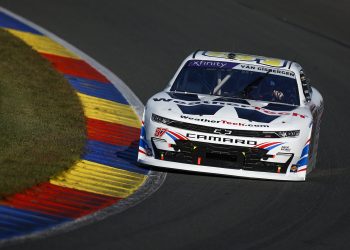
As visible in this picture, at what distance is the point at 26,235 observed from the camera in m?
9.20

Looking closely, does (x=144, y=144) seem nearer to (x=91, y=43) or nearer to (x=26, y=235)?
(x=26, y=235)

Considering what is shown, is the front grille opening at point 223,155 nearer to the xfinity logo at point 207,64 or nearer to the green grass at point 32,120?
the green grass at point 32,120

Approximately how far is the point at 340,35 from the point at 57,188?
12.5 metres

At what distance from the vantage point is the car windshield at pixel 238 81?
42.7ft

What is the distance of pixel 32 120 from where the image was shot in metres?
14.0

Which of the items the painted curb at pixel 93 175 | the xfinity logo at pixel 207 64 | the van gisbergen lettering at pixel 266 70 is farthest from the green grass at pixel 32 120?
the van gisbergen lettering at pixel 266 70

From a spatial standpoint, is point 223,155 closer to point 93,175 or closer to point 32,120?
point 93,175

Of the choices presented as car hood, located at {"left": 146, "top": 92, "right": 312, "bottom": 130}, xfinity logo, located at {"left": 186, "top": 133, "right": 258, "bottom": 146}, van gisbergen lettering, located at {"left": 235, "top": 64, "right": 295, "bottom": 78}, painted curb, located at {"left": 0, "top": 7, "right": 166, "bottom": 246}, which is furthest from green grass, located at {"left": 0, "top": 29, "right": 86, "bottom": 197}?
van gisbergen lettering, located at {"left": 235, "top": 64, "right": 295, "bottom": 78}

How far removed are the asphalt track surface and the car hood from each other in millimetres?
681

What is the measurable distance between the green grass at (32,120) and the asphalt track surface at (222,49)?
4.27 feet

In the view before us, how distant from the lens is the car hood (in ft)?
38.7

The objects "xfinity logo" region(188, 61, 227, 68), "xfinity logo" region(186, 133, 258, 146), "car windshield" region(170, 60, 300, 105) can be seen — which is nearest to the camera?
"xfinity logo" region(186, 133, 258, 146)

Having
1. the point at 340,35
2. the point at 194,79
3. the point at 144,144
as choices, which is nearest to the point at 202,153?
the point at 144,144

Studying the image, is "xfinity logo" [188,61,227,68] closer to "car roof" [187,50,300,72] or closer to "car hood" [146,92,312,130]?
"car roof" [187,50,300,72]
